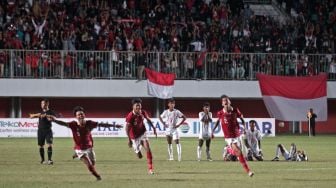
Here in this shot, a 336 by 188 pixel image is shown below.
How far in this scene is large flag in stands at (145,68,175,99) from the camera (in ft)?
169

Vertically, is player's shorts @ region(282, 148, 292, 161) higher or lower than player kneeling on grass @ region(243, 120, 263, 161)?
lower

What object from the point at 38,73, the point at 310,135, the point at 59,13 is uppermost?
the point at 59,13

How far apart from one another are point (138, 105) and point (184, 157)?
8.81 m

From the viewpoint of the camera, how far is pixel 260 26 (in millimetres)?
55156

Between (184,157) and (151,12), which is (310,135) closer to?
(151,12)

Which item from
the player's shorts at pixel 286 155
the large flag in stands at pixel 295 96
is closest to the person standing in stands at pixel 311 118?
the large flag in stands at pixel 295 96

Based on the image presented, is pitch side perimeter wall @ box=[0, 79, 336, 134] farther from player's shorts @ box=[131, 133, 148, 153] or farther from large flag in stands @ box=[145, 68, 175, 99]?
player's shorts @ box=[131, 133, 148, 153]

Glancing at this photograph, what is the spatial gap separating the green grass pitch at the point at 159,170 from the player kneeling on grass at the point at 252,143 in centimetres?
49

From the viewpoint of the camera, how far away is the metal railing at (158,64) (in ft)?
163

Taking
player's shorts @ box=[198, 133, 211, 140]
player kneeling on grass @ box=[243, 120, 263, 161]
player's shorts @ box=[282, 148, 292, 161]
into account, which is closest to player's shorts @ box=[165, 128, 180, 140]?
player's shorts @ box=[198, 133, 211, 140]

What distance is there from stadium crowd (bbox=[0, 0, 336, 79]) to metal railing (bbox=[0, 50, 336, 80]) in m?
0.06

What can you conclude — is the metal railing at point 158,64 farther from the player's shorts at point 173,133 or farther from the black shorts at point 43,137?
the black shorts at point 43,137

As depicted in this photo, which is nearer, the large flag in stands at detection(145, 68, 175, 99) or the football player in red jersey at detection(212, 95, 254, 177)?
the football player in red jersey at detection(212, 95, 254, 177)

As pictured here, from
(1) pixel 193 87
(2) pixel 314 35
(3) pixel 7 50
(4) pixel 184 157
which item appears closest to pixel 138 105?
(4) pixel 184 157
